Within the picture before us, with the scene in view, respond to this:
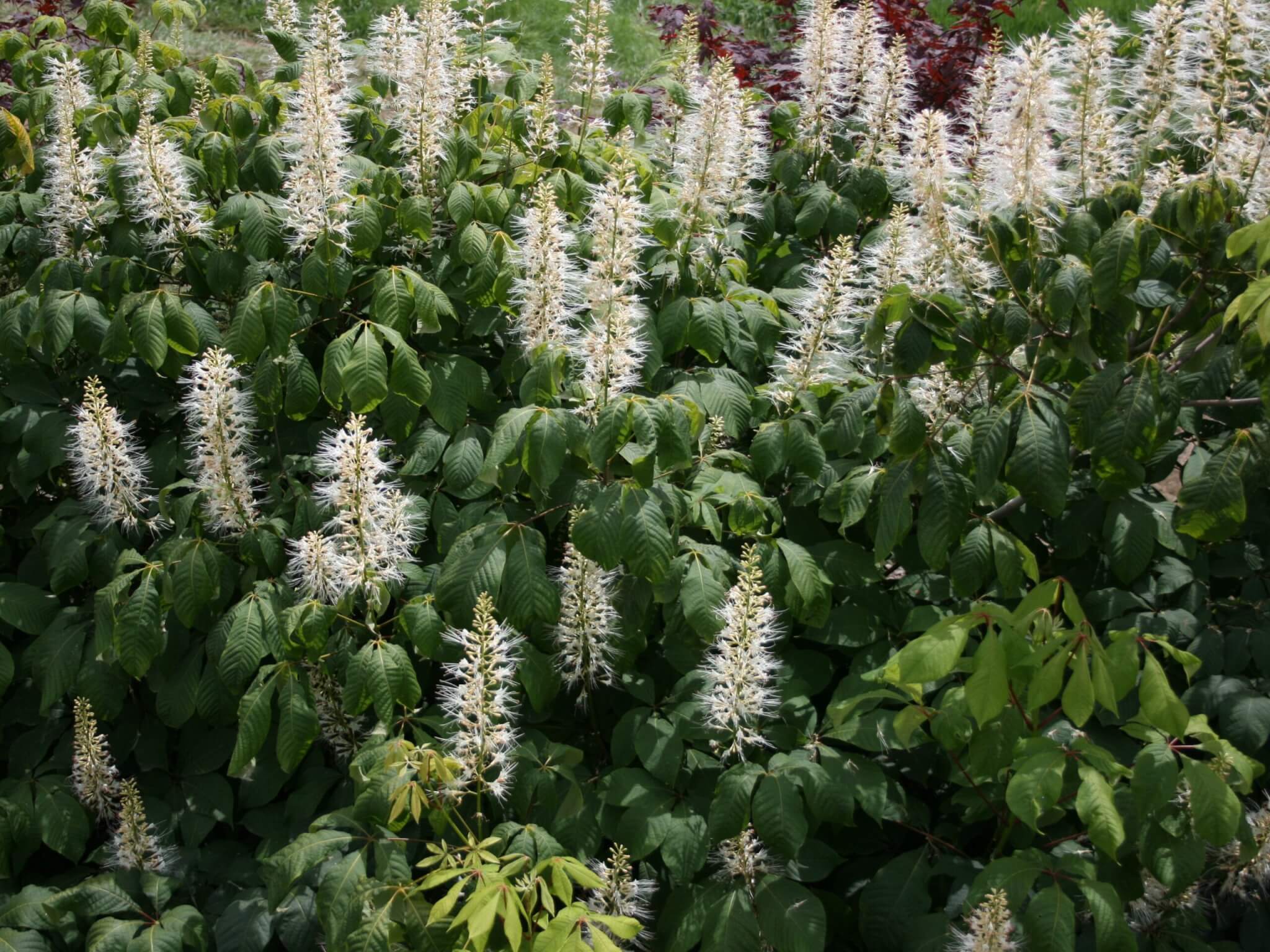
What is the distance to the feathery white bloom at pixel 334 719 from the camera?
10.8ft

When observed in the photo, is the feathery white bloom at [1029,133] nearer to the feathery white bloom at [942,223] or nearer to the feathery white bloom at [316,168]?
the feathery white bloom at [942,223]

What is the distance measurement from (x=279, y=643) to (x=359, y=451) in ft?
1.99

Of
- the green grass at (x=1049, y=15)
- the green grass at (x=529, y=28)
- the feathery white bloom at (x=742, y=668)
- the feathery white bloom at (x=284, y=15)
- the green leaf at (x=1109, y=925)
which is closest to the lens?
the green leaf at (x=1109, y=925)

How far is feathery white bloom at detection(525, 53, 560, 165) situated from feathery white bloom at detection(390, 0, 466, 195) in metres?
0.26

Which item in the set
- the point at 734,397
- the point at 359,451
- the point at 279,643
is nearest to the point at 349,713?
the point at 279,643

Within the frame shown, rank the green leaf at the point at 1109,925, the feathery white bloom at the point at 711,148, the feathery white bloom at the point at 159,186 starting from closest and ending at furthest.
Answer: the green leaf at the point at 1109,925, the feathery white bloom at the point at 159,186, the feathery white bloom at the point at 711,148

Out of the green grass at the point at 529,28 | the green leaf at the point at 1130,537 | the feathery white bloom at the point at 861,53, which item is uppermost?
the feathery white bloom at the point at 861,53

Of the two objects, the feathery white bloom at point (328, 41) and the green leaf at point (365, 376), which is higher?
the feathery white bloom at point (328, 41)

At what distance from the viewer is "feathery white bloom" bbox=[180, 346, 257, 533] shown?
3.10 m

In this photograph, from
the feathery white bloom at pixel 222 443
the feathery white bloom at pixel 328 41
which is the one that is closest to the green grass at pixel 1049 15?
the feathery white bloom at pixel 328 41

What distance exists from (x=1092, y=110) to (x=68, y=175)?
9.55 feet

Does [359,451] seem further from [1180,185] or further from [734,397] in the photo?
[1180,185]

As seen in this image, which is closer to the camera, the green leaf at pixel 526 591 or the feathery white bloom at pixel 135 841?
the green leaf at pixel 526 591

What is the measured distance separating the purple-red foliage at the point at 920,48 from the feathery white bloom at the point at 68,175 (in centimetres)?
291
